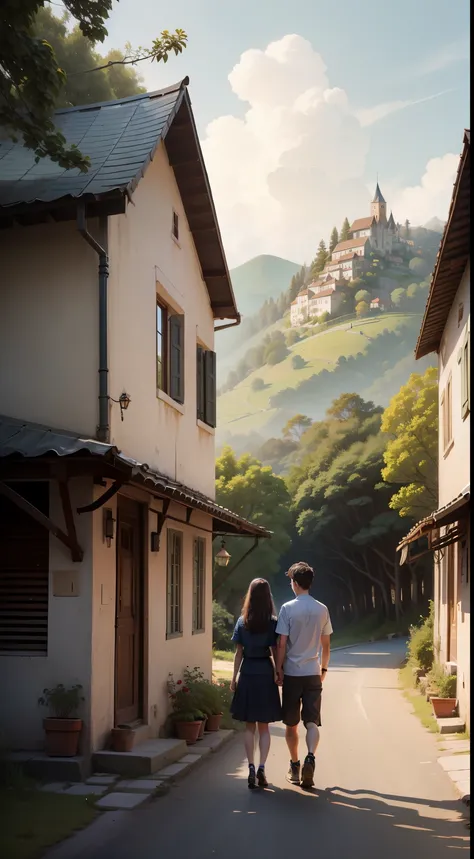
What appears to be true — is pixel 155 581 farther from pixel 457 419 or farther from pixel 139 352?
pixel 457 419

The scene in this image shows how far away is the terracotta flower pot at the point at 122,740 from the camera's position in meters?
10.1

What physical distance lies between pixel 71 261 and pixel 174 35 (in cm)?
301

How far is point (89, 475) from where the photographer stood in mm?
9836

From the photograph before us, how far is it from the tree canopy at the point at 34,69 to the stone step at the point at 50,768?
5265mm

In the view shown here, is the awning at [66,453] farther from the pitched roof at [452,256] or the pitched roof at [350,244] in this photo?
the pitched roof at [350,244]

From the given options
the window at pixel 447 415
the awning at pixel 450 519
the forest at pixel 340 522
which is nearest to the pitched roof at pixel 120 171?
the window at pixel 447 415

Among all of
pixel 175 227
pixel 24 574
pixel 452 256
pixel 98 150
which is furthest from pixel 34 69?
pixel 452 256

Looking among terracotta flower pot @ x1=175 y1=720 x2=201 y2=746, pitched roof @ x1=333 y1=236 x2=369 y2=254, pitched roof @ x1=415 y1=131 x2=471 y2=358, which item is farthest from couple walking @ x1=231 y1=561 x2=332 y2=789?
pitched roof @ x1=333 y1=236 x2=369 y2=254

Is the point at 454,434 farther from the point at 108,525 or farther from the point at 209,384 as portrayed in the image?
the point at 108,525

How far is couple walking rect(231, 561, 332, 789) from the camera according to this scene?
362 inches

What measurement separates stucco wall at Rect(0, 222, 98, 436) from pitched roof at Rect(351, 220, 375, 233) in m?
168

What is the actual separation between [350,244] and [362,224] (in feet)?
17.4

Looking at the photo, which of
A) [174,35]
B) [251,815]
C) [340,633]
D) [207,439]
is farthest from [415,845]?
[340,633]

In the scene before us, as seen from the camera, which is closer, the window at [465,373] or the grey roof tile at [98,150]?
Answer: the grey roof tile at [98,150]
